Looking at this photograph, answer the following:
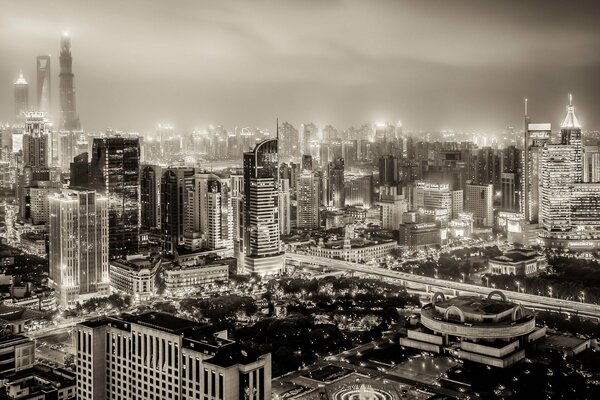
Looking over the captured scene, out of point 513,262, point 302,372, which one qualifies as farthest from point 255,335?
point 513,262

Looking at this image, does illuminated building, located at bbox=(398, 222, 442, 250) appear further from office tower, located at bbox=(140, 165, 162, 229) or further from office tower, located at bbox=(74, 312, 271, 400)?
office tower, located at bbox=(74, 312, 271, 400)

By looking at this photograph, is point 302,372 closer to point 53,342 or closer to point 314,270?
point 53,342

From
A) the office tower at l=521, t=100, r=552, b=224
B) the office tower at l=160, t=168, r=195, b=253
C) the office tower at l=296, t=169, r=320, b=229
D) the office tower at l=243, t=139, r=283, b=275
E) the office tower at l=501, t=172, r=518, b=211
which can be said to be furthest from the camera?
the office tower at l=501, t=172, r=518, b=211

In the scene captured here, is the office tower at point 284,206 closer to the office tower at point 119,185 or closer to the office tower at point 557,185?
the office tower at point 119,185

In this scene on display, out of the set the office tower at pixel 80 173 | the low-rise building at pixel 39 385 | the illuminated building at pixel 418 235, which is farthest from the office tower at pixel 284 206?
the low-rise building at pixel 39 385

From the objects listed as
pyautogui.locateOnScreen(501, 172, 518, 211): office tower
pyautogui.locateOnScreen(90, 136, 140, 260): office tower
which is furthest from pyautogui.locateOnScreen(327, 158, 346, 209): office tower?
pyautogui.locateOnScreen(90, 136, 140, 260): office tower
